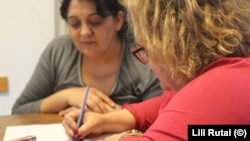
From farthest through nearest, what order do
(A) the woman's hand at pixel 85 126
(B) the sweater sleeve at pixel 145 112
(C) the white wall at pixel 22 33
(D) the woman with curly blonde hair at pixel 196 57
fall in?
(C) the white wall at pixel 22 33 → (B) the sweater sleeve at pixel 145 112 → (A) the woman's hand at pixel 85 126 → (D) the woman with curly blonde hair at pixel 196 57

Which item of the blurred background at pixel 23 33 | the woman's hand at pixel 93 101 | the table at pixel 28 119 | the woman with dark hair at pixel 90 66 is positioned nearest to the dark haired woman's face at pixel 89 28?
the woman with dark hair at pixel 90 66

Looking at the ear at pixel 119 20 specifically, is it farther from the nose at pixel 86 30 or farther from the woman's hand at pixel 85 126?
the woman's hand at pixel 85 126

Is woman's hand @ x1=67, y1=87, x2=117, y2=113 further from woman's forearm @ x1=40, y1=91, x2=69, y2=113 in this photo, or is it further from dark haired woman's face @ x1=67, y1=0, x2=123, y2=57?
dark haired woman's face @ x1=67, y1=0, x2=123, y2=57

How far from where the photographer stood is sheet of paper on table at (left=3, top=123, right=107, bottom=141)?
0.97 m

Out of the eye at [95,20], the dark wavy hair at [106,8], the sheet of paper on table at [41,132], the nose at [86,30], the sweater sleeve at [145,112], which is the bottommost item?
the sheet of paper on table at [41,132]

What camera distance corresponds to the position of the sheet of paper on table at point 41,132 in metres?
0.97

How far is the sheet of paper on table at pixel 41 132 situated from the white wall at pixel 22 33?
999 mm

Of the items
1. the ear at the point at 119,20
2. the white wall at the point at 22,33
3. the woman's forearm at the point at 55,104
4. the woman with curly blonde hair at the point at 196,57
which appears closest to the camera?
the woman with curly blonde hair at the point at 196,57

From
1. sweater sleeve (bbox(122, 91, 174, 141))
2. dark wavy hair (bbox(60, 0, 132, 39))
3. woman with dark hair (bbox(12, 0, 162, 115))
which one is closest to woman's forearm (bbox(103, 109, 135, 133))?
sweater sleeve (bbox(122, 91, 174, 141))

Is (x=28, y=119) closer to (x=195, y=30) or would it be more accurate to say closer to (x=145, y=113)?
(x=145, y=113)

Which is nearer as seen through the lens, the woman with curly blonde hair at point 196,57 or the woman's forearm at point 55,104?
the woman with curly blonde hair at point 196,57

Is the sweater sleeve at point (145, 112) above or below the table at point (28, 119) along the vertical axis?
above

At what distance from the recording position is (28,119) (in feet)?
3.77

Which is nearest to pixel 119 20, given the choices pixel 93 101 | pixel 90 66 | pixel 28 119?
pixel 90 66
